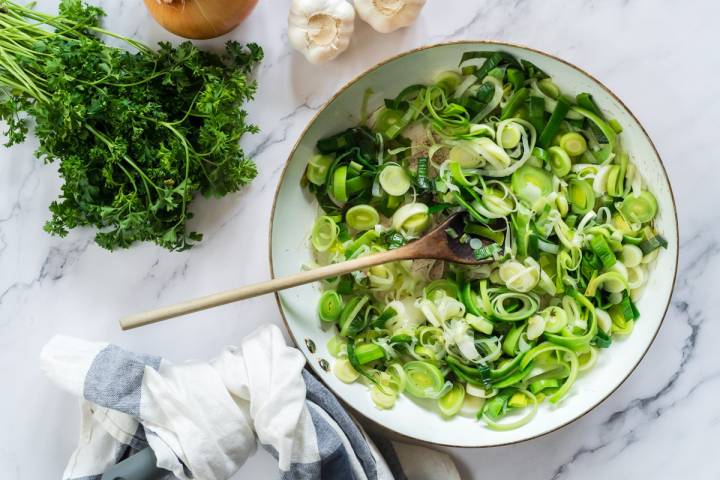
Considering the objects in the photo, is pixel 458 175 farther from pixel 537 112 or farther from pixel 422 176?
pixel 537 112

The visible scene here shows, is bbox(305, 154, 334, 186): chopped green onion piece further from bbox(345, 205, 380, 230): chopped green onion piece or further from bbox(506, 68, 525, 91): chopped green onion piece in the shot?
bbox(506, 68, 525, 91): chopped green onion piece

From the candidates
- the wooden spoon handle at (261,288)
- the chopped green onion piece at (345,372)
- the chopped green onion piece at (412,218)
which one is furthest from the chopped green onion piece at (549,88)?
the chopped green onion piece at (345,372)

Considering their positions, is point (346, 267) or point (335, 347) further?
point (335, 347)

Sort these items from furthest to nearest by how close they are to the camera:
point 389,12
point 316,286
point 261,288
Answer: point 316,286, point 389,12, point 261,288

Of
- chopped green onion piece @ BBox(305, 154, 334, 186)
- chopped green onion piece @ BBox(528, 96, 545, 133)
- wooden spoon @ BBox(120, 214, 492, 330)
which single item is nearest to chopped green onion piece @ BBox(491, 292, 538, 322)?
wooden spoon @ BBox(120, 214, 492, 330)

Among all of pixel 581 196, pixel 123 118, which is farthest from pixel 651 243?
pixel 123 118

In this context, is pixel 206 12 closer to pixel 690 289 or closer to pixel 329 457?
pixel 329 457

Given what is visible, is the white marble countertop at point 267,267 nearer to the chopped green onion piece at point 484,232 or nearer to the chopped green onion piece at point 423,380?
the chopped green onion piece at point 423,380
